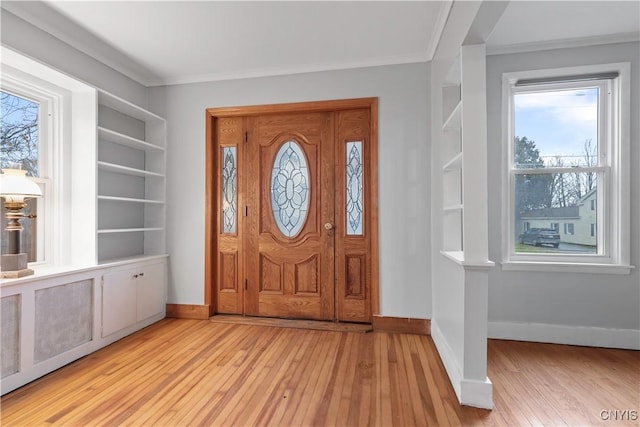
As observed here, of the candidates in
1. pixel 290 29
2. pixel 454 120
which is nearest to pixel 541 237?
pixel 454 120

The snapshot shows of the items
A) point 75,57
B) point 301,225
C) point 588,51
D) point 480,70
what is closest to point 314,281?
point 301,225

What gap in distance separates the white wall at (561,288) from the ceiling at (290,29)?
0.46 ft

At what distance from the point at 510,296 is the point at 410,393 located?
1491 mm

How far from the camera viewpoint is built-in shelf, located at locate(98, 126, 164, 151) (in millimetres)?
2775

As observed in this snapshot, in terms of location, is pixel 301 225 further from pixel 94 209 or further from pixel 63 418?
pixel 63 418

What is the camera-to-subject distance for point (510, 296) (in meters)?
2.83

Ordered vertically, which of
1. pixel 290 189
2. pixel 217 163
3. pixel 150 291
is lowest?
pixel 150 291

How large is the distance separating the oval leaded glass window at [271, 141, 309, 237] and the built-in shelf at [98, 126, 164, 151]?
1.29 meters

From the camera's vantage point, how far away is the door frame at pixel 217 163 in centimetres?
301

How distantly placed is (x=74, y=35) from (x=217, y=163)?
1.53 meters

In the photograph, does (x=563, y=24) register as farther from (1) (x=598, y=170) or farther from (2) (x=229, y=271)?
(2) (x=229, y=271)

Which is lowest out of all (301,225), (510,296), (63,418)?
(63,418)

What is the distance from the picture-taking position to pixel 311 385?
6.70ft

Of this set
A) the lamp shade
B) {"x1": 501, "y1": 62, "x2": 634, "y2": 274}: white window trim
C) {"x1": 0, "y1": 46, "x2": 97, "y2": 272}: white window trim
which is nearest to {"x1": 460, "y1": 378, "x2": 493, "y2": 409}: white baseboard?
{"x1": 501, "y1": 62, "x2": 634, "y2": 274}: white window trim
